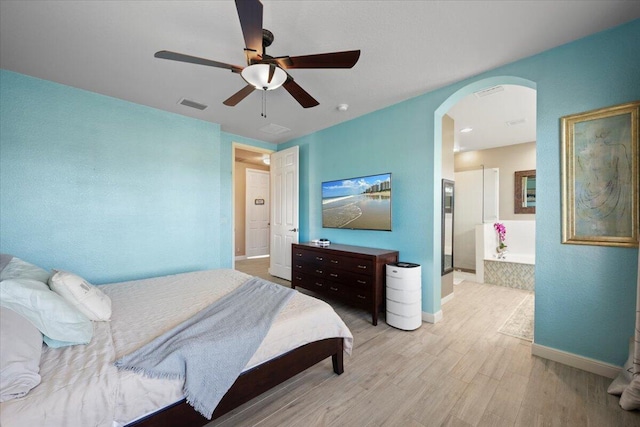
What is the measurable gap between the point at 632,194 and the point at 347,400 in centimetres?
258

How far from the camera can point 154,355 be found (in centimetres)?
126

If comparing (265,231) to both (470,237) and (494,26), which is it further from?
(494,26)

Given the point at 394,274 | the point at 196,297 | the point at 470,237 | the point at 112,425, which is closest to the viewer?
the point at 112,425

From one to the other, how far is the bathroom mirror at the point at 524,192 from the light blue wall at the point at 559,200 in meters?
3.23

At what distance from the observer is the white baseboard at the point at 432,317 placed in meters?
2.95

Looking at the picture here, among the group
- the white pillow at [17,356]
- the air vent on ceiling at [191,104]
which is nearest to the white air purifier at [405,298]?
the white pillow at [17,356]

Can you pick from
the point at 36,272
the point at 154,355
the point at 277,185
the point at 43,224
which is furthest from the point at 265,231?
the point at 154,355

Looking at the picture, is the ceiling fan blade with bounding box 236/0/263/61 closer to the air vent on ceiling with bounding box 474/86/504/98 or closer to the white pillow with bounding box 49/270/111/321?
the white pillow with bounding box 49/270/111/321

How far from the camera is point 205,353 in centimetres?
133

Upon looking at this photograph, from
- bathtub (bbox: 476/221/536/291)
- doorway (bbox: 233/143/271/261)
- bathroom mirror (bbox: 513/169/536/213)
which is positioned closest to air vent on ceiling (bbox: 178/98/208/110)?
doorway (bbox: 233/143/271/261)

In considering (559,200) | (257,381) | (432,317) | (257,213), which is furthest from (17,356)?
(257,213)

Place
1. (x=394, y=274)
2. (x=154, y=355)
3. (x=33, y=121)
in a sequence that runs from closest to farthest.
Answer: (x=154, y=355)
(x=33, y=121)
(x=394, y=274)

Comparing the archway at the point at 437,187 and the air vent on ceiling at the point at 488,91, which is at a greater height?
the air vent on ceiling at the point at 488,91

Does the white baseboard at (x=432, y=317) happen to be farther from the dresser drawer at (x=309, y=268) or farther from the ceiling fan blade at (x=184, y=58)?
the ceiling fan blade at (x=184, y=58)
